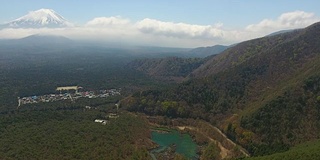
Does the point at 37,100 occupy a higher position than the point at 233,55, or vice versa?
the point at 233,55

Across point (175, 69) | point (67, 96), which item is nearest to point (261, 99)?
point (67, 96)

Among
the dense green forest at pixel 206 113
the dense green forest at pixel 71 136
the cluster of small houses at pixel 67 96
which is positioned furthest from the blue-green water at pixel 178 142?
the cluster of small houses at pixel 67 96

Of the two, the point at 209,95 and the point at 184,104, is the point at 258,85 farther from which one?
the point at 184,104

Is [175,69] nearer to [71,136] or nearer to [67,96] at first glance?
[67,96]

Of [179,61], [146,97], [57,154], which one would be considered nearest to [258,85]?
[146,97]

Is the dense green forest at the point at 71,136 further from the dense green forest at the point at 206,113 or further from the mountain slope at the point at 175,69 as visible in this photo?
the mountain slope at the point at 175,69

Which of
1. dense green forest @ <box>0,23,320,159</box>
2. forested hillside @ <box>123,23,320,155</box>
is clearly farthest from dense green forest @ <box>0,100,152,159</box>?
forested hillside @ <box>123,23,320,155</box>
